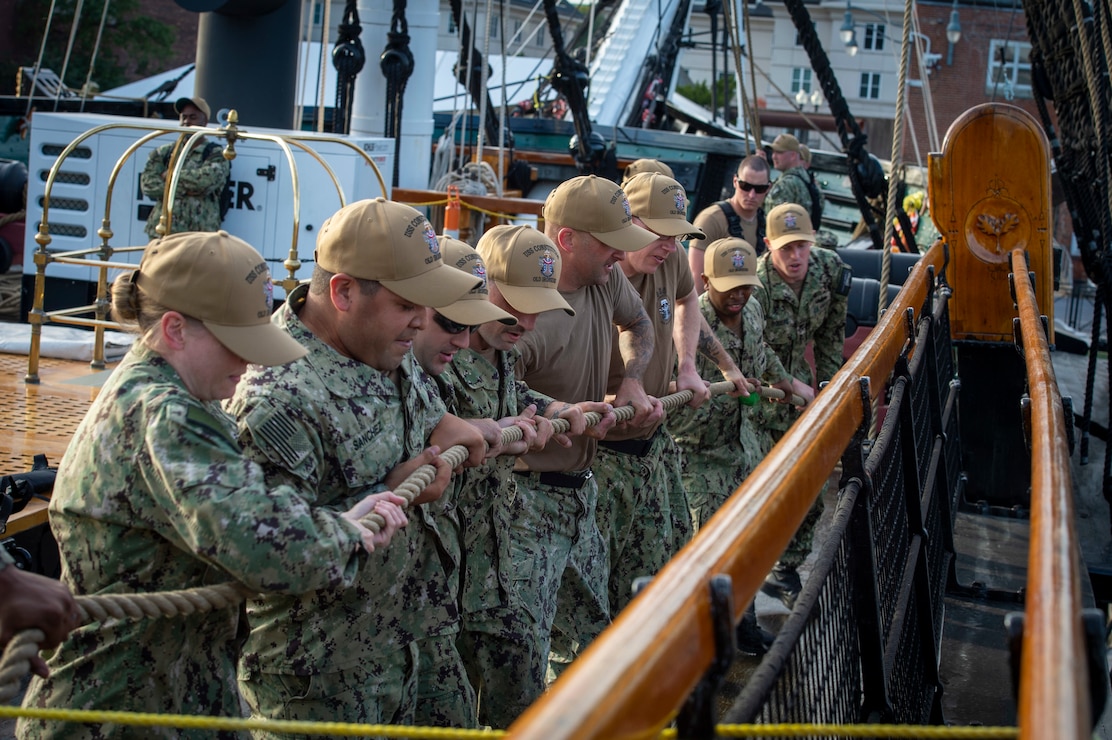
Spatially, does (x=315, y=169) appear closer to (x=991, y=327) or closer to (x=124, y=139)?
(x=124, y=139)

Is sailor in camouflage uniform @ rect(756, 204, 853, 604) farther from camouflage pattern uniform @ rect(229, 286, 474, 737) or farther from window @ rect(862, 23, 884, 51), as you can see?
window @ rect(862, 23, 884, 51)

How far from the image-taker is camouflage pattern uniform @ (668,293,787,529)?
238 inches

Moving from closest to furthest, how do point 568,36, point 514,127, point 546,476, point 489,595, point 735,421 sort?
point 489,595
point 546,476
point 735,421
point 514,127
point 568,36

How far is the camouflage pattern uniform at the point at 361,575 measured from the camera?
9.14 ft

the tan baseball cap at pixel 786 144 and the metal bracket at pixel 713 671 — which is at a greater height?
the tan baseball cap at pixel 786 144

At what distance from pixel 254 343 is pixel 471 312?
88 centimetres

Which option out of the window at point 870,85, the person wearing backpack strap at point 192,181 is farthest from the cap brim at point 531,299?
the window at point 870,85

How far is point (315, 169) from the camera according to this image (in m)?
9.55

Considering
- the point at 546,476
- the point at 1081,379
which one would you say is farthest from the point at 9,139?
the point at 546,476

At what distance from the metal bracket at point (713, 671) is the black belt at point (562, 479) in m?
2.77

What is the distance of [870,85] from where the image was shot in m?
50.6

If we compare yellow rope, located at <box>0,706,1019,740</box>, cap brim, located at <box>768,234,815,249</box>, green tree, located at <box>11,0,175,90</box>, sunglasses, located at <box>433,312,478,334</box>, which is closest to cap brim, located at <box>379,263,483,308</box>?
sunglasses, located at <box>433,312,478,334</box>

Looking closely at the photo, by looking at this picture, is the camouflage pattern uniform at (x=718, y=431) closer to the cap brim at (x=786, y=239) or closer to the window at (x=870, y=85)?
the cap brim at (x=786, y=239)

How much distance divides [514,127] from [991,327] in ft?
38.5
